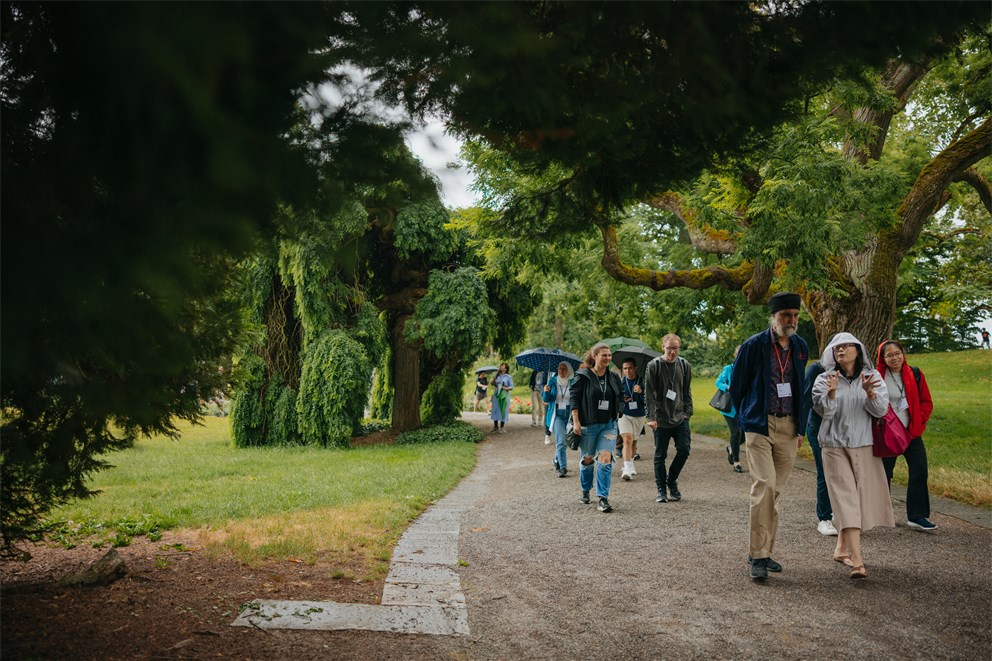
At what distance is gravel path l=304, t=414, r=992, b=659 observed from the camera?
13.4ft

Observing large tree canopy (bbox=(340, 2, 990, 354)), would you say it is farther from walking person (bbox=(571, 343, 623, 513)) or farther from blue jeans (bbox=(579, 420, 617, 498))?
blue jeans (bbox=(579, 420, 617, 498))

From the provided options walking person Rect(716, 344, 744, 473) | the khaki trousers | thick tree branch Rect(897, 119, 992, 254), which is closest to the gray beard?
the khaki trousers

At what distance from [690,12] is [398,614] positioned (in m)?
3.84

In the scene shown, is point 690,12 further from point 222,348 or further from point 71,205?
point 222,348

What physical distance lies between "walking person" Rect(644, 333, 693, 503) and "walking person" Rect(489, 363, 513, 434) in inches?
482

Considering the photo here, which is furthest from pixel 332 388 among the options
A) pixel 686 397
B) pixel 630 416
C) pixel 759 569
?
pixel 759 569

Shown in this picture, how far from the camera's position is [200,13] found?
68.6 inches

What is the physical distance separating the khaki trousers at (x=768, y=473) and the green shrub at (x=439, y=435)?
44.6 feet

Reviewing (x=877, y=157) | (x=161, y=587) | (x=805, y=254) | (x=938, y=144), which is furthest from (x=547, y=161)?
(x=938, y=144)

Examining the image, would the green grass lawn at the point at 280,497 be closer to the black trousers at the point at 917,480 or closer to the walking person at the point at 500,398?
the walking person at the point at 500,398

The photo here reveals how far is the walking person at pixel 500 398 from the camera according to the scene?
21562mm

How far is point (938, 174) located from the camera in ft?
37.2

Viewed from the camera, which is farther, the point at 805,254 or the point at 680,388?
the point at 805,254

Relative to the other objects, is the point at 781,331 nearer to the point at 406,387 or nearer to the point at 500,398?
the point at 406,387
